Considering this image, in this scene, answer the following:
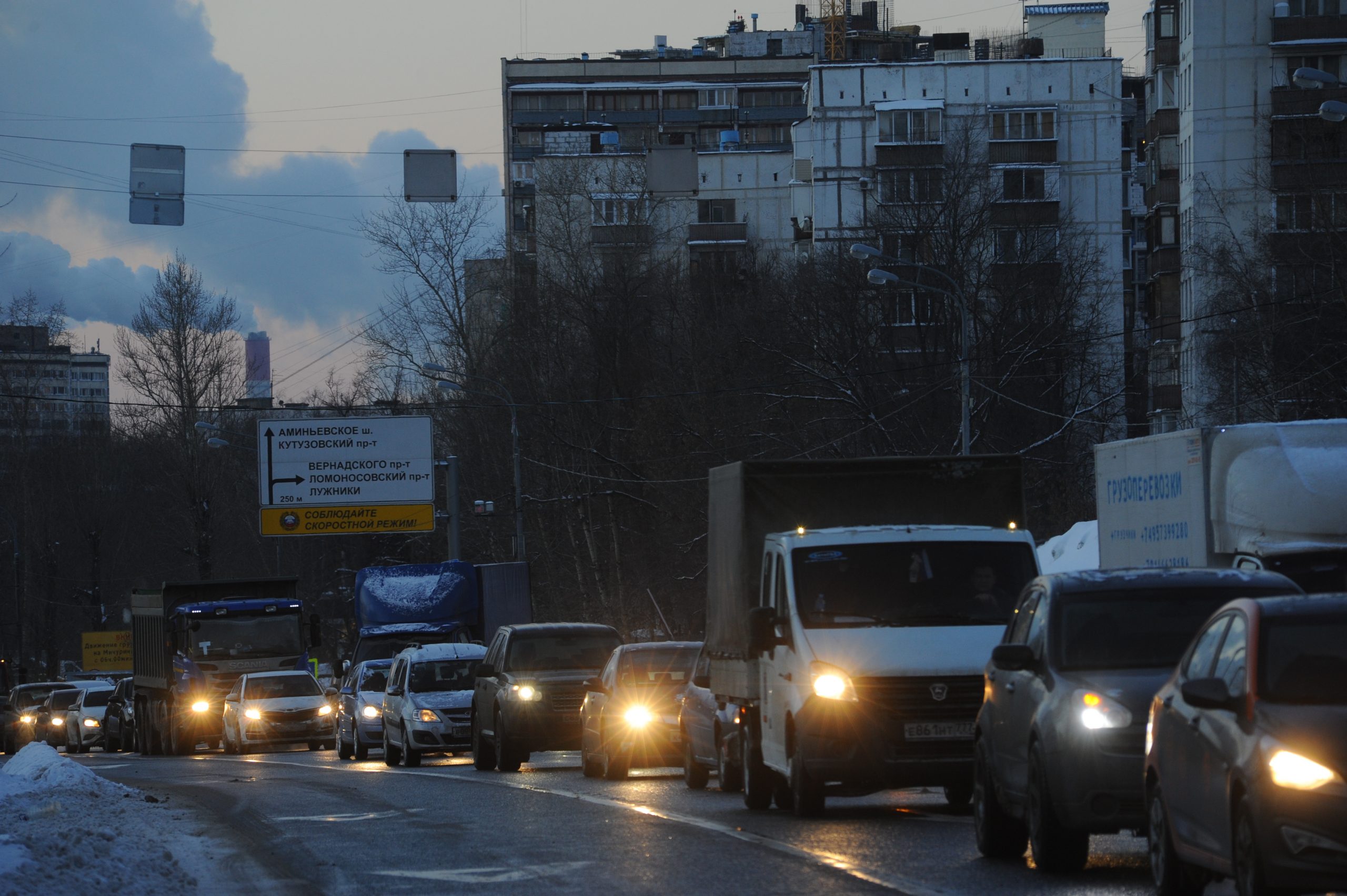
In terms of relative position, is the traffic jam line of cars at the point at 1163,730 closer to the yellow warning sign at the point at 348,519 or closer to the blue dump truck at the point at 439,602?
the blue dump truck at the point at 439,602

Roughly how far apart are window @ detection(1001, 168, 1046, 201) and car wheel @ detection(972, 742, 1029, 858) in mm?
68500

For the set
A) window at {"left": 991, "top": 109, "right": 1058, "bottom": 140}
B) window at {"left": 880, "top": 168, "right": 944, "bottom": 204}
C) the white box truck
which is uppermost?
window at {"left": 991, "top": 109, "right": 1058, "bottom": 140}

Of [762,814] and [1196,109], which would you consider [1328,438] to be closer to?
[762,814]

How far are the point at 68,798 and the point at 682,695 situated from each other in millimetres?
A: 6101

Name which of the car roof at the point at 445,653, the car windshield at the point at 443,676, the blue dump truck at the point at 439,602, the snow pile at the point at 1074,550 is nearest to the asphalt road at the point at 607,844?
the car windshield at the point at 443,676

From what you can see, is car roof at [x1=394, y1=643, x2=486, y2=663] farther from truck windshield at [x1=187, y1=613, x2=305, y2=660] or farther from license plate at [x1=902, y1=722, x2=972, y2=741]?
license plate at [x1=902, y1=722, x2=972, y2=741]

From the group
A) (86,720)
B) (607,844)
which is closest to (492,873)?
(607,844)

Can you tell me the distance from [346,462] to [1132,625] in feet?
141

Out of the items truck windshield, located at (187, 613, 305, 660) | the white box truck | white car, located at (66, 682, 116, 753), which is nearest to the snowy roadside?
the white box truck

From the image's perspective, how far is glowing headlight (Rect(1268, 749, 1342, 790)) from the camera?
7.76 m

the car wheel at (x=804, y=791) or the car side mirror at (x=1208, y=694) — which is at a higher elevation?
the car side mirror at (x=1208, y=694)

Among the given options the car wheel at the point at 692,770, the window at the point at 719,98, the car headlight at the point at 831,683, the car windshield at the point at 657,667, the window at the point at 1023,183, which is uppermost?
the window at the point at 719,98

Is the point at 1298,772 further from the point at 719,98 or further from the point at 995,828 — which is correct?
the point at 719,98

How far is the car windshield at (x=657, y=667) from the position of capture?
72.3ft
